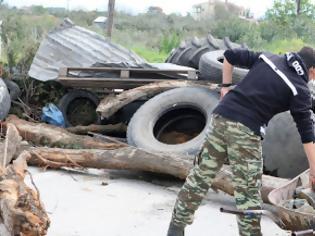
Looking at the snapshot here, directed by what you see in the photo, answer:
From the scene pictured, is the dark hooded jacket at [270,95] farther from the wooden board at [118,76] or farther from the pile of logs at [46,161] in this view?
the wooden board at [118,76]

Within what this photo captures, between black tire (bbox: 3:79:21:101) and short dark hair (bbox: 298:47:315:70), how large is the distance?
6.57 metres

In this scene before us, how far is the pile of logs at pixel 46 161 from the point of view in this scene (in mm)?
4316

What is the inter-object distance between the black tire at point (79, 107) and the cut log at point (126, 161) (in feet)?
7.94

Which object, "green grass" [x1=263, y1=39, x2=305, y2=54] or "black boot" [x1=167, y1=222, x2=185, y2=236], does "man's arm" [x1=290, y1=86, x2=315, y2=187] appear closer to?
"black boot" [x1=167, y1=222, x2=185, y2=236]

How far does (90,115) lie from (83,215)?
14.2ft

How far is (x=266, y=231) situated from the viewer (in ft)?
18.6

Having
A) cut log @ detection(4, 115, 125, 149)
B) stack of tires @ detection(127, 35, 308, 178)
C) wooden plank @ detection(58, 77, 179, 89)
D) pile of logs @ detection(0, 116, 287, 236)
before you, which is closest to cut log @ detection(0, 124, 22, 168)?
pile of logs @ detection(0, 116, 287, 236)

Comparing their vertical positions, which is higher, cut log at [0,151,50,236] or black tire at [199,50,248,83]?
black tire at [199,50,248,83]

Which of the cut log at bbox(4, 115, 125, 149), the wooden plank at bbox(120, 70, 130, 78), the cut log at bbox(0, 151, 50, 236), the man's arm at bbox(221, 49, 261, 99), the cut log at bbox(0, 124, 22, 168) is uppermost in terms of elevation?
the man's arm at bbox(221, 49, 261, 99)

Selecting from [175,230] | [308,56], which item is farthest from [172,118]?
[308,56]

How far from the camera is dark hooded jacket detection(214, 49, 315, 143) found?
14.1 feet

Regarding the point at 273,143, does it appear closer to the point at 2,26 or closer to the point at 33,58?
the point at 33,58

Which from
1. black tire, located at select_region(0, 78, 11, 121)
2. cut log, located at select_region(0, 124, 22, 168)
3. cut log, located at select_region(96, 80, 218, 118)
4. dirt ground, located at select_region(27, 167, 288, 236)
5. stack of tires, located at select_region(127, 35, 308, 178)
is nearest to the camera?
dirt ground, located at select_region(27, 167, 288, 236)

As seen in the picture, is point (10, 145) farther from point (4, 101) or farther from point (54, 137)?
point (4, 101)
